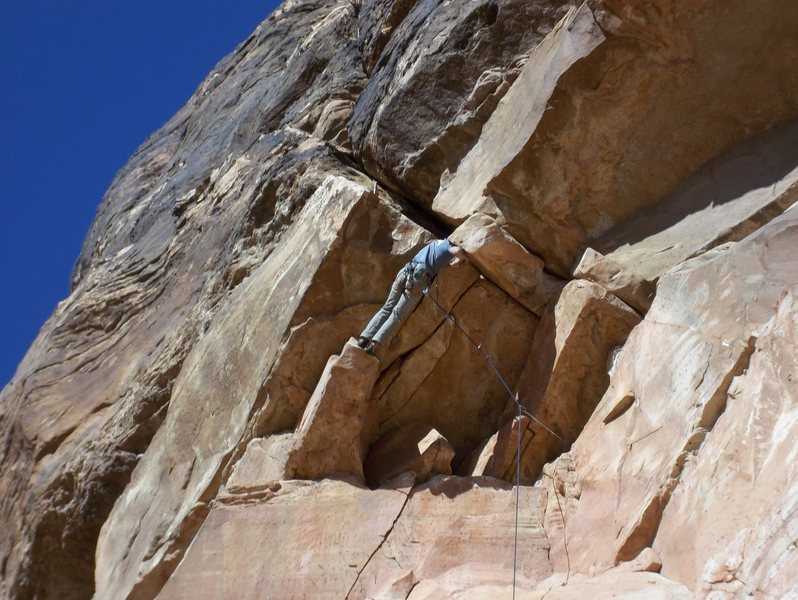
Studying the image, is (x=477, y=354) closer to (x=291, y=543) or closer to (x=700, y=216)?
(x=700, y=216)

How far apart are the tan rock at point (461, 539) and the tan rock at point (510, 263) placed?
1824mm

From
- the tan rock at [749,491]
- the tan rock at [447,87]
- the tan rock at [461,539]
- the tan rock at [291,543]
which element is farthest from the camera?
the tan rock at [447,87]

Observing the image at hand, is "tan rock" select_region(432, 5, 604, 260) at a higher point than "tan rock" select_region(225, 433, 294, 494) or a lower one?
higher

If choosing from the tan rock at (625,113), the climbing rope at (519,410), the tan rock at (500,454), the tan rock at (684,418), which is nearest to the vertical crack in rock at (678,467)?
the tan rock at (684,418)

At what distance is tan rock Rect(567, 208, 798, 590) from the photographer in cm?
642

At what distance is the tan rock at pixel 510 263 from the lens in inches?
362

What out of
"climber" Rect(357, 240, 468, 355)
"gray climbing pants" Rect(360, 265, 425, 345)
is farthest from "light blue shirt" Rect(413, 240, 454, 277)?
"gray climbing pants" Rect(360, 265, 425, 345)

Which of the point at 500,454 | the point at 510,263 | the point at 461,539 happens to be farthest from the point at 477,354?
the point at 461,539

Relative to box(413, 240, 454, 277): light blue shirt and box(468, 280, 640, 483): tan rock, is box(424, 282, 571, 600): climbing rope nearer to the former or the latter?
box(468, 280, 640, 483): tan rock

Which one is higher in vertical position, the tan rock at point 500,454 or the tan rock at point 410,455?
the tan rock at point 410,455

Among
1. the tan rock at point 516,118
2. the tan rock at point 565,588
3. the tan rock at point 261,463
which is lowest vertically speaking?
the tan rock at point 565,588

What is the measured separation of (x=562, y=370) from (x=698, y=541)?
258 centimetres

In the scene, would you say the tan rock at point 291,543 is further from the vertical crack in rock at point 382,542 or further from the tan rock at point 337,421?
the tan rock at point 337,421

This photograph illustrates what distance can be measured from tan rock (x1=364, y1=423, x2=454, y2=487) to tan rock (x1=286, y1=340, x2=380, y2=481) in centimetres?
18
